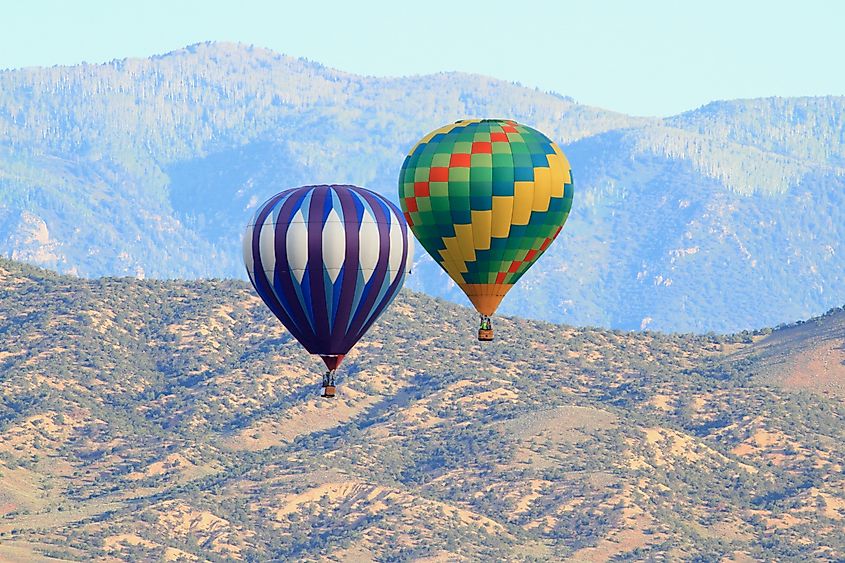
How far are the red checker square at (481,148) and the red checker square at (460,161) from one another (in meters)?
0.45

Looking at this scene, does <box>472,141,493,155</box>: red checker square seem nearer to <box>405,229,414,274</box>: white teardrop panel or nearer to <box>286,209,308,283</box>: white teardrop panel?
<box>405,229,414,274</box>: white teardrop panel

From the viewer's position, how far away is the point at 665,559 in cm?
17500

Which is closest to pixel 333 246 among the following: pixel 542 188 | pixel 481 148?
pixel 481 148

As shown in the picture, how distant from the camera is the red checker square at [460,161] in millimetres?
102938

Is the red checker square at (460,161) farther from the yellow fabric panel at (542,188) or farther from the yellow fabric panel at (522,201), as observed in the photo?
the yellow fabric panel at (542,188)

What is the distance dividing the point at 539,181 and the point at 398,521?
8272cm

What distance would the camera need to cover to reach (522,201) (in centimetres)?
10344

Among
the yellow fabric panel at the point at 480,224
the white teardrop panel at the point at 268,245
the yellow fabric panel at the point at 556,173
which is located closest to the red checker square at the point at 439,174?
the yellow fabric panel at the point at 480,224

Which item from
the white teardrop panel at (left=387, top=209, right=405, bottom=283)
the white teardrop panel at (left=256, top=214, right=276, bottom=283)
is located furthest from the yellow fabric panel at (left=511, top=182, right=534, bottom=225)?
the white teardrop panel at (left=256, top=214, right=276, bottom=283)

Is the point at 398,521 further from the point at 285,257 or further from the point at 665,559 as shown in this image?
the point at 285,257

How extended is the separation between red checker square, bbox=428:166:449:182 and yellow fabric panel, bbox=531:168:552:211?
400 centimetres

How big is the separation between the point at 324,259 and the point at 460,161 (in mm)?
7612

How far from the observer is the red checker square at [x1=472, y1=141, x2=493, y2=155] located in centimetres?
10325

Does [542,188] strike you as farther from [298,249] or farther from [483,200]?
[298,249]
